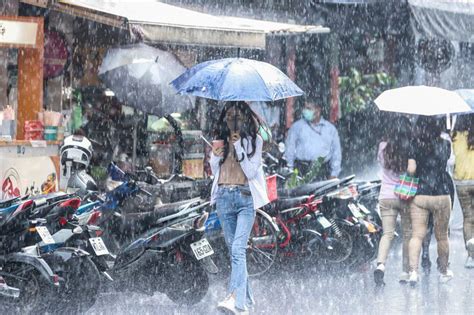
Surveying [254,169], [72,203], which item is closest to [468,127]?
[254,169]

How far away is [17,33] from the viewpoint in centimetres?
1223

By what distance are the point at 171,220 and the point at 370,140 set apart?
27.8 ft

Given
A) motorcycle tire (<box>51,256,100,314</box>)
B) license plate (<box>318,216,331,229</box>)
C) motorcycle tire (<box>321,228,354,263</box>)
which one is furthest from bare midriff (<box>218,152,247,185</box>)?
motorcycle tire (<box>321,228,354,263</box>)

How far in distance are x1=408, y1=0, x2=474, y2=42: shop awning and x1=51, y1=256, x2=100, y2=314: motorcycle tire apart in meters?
8.89

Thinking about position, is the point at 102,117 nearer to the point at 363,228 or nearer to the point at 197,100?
the point at 197,100

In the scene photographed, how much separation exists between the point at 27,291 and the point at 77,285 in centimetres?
48

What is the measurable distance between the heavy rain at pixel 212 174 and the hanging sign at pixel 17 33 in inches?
1.0

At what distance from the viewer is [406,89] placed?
13172 mm

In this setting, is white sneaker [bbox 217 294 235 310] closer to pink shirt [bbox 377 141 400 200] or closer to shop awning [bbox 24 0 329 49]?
pink shirt [bbox 377 141 400 200]

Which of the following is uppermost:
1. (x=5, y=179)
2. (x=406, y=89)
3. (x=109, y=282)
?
(x=406, y=89)

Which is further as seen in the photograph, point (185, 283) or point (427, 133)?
point (427, 133)

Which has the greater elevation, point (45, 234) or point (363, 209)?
point (45, 234)

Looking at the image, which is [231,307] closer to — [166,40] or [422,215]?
[422,215]

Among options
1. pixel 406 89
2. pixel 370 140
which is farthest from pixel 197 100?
pixel 406 89
